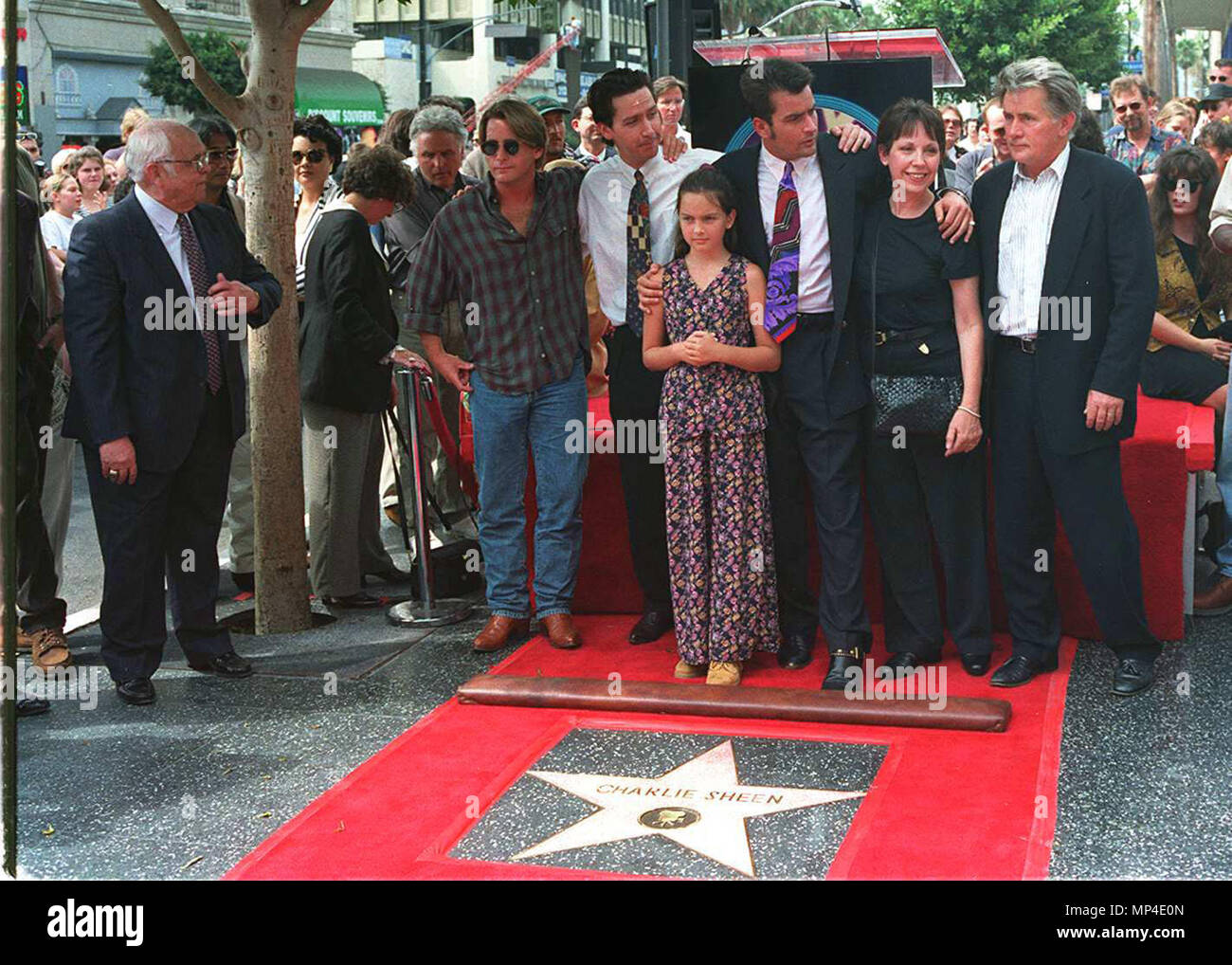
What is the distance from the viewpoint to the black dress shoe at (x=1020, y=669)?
18.0ft

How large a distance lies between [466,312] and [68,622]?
8.12ft

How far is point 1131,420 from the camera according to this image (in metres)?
5.27

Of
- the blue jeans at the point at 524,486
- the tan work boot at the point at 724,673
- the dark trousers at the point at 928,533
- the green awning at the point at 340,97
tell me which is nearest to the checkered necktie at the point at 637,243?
the blue jeans at the point at 524,486

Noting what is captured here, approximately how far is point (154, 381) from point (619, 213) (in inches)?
75.0

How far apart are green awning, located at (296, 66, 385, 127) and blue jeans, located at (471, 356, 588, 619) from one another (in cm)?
3802

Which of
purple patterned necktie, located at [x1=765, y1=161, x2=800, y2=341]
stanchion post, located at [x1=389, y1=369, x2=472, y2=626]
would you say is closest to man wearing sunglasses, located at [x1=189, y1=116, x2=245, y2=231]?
stanchion post, located at [x1=389, y1=369, x2=472, y2=626]

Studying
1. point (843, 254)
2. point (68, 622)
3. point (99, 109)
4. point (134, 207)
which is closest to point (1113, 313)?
point (843, 254)

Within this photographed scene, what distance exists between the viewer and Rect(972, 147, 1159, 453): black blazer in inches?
200

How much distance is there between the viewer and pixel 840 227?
17.7 ft

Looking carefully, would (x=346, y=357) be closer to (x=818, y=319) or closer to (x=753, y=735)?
(x=818, y=319)

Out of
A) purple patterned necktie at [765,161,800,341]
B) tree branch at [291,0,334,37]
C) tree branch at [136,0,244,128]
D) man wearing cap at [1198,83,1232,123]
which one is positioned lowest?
purple patterned necktie at [765,161,800,341]

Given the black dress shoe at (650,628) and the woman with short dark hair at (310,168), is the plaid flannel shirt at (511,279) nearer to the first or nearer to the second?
the black dress shoe at (650,628)

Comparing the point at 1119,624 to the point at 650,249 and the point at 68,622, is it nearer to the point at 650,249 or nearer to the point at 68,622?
the point at 650,249

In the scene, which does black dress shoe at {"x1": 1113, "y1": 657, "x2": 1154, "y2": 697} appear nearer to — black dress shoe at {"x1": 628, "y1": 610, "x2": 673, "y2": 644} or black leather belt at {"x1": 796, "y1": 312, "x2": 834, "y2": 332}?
black leather belt at {"x1": 796, "y1": 312, "x2": 834, "y2": 332}
